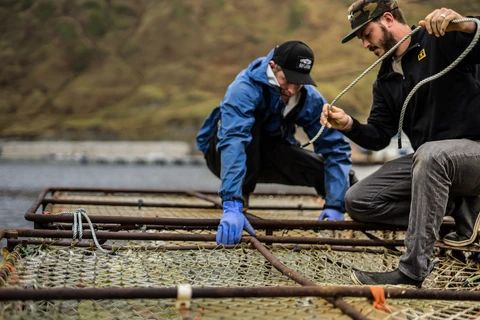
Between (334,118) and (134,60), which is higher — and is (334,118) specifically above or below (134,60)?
below

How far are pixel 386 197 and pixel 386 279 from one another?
0.75m

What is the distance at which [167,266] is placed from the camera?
3.52 m

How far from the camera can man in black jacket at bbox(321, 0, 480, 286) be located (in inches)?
129

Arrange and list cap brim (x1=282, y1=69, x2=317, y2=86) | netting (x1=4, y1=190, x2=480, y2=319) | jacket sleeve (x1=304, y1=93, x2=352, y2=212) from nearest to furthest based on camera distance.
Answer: netting (x1=4, y1=190, x2=480, y2=319)
cap brim (x1=282, y1=69, x2=317, y2=86)
jacket sleeve (x1=304, y1=93, x2=352, y2=212)

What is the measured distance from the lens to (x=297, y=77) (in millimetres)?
4348

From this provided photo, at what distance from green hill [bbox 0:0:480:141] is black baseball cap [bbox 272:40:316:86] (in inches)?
5088

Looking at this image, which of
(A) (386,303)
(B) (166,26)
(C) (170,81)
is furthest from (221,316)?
(B) (166,26)

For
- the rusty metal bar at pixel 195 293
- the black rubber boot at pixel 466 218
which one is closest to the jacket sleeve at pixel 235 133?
the black rubber boot at pixel 466 218

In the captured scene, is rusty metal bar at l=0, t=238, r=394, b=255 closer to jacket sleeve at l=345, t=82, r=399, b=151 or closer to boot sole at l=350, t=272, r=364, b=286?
boot sole at l=350, t=272, r=364, b=286

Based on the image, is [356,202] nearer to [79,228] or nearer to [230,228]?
[230,228]

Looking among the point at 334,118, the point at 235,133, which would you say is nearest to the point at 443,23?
the point at 334,118

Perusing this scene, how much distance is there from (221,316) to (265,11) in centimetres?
20307

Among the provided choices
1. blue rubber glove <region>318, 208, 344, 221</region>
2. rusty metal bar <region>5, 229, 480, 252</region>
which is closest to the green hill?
blue rubber glove <region>318, 208, 344, 221</region>

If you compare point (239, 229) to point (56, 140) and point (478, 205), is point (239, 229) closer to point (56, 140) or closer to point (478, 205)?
point (478, 205)
